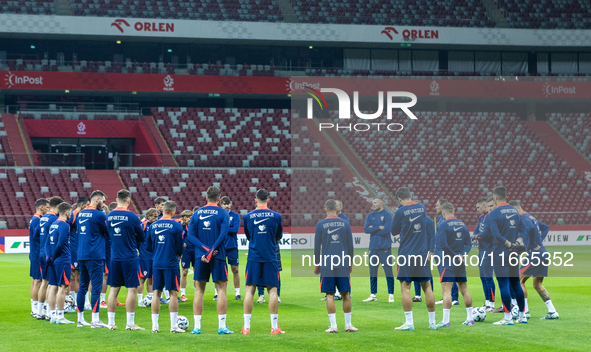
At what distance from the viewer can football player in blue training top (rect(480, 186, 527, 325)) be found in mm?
10812

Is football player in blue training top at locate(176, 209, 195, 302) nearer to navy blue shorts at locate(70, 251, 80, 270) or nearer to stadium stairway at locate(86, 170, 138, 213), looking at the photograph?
navy blue shorts at locate(70, 251, 80, 270)

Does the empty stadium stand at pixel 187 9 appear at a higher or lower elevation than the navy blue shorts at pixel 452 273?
higher

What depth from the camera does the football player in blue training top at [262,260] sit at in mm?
9930

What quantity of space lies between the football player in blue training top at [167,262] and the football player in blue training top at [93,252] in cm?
117

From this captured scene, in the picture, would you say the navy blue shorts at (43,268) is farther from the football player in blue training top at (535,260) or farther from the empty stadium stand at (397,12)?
the empty stadium stand at (397,12)

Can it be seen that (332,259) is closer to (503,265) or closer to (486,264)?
(503,265)

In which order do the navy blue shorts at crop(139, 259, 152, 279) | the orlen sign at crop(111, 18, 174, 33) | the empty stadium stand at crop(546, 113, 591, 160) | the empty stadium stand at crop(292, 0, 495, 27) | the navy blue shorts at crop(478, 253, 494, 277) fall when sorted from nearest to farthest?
the navy blue shorts at crop(478, 253, 494, 277)
the navy blue shorts at crop(139, 259, 152, 279)
the empty stadium stand at crop(546, 113, 591, 160)
the orlen sign at crop(111, 18, 174, 33)
the empty stadium stand at crop(292, 0, 495, 27)

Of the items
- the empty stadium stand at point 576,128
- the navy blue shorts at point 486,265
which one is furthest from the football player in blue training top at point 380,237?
the empty stadium stand at point 576,128

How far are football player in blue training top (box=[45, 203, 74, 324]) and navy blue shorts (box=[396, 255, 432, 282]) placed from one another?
5.70m

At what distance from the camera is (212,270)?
10.0m

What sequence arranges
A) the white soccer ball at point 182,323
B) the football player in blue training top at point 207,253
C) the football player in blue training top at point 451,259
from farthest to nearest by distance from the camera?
the football player in blue training top at point 451,259 → the white soccer ball at point 182,323 → the football player in blue training top at point 207,253

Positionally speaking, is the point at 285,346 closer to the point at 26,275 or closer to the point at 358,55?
the point at 26,275

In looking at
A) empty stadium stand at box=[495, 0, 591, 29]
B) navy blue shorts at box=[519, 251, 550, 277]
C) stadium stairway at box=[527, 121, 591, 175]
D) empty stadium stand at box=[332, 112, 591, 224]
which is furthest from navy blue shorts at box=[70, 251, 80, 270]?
empty stadium stand at box=[495, 0, 591, 29]

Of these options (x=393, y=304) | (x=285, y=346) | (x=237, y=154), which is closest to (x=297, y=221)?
(x=237, y=154)
